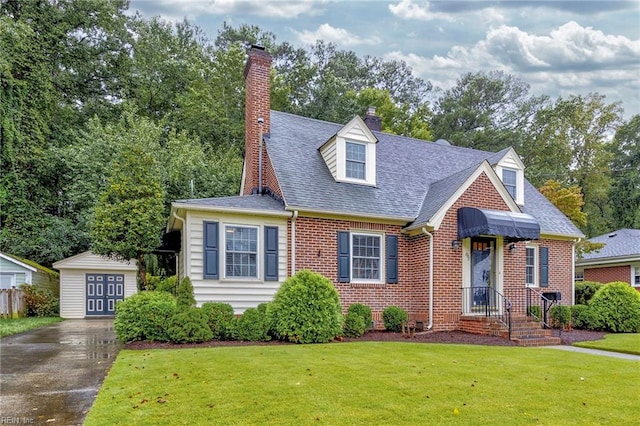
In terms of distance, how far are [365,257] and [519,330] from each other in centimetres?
438

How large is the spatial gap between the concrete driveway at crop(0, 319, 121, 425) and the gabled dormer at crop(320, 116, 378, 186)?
7.70 m

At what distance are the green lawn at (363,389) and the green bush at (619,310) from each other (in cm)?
606

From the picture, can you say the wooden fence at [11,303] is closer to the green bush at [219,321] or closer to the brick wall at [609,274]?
the green bush at [219,321]

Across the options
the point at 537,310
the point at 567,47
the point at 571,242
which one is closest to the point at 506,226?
the point at 537,310

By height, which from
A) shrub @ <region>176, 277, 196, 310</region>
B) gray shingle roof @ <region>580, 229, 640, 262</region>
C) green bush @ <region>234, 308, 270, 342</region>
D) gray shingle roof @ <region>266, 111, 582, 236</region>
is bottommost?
green bush @ <region>234, 308, 270, 342</region>

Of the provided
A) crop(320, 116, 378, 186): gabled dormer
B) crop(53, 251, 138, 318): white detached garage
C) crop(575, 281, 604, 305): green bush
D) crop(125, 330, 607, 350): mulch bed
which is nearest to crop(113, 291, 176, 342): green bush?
crop(125, 330, 607, 350): mulch bed

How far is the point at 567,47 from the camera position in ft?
65.4

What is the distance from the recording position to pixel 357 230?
41.0 feet

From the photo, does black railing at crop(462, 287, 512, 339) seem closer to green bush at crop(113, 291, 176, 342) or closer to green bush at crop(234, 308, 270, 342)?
green bush at crop(234, 308, 270, 342)

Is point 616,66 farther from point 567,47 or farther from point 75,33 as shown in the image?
point 75,33

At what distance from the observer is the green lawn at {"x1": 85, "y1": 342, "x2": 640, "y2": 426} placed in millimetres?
4434

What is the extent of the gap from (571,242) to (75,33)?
29082 mm

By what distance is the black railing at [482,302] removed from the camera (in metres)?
12.5

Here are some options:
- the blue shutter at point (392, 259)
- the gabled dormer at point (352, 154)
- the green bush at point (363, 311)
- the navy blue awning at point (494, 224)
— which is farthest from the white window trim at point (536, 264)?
the green bush at point (363, 311)
